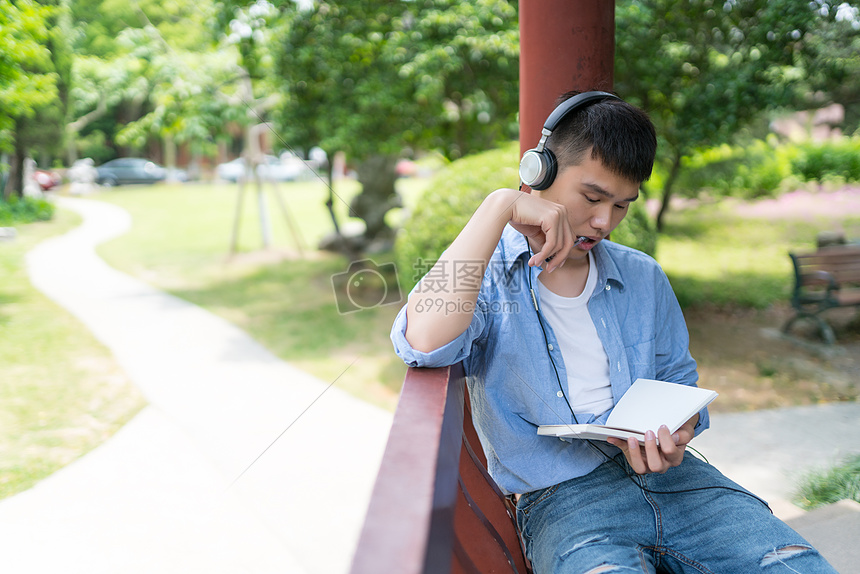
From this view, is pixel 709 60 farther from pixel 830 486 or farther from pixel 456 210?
pixel 830 486

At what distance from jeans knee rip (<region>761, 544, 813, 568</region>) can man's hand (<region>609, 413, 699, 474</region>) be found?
0.86ft

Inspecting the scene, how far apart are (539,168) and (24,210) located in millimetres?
7033

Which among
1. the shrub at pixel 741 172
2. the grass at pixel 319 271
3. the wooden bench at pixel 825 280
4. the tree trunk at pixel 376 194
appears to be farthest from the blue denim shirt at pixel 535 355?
the shrub at pixel 741 172

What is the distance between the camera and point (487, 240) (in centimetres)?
145

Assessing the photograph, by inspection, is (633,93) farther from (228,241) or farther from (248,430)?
(228,241)

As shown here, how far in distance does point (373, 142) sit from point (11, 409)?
431 centimetres

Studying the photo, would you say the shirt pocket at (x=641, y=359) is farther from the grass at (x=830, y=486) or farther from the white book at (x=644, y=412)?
the grass at (x=830, y=486)

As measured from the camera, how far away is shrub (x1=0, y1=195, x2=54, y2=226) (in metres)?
6.29

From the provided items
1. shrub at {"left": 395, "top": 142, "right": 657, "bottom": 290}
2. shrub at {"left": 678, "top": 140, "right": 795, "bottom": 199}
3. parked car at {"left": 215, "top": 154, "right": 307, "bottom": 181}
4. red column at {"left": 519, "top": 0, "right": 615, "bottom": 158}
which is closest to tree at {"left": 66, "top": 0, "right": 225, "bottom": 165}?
parked car at {"left": 215, "top": 154, "right": 307, "bottom": 181}

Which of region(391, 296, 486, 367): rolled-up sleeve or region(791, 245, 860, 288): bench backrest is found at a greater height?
region(391, 296, 486, 367): rolled-up sleeve

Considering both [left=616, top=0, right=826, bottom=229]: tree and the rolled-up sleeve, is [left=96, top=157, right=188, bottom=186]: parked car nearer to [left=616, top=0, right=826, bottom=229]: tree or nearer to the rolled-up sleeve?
[left=616, top=0, right=826, bottom=229]: tree

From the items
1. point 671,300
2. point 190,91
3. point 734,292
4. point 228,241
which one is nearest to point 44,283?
point 190,91

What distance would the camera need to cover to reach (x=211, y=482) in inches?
139

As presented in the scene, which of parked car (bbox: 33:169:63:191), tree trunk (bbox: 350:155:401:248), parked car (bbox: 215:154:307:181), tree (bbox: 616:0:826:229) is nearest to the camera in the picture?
tree (bbox: 616:0:826:229)
